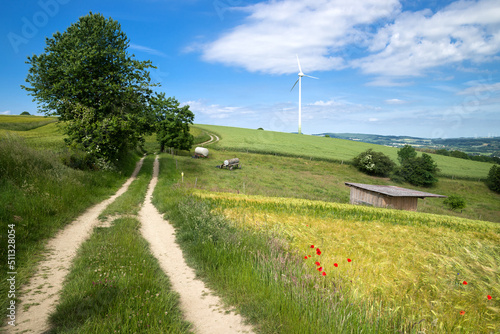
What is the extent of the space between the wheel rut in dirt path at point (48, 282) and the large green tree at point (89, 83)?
15051 millimetres

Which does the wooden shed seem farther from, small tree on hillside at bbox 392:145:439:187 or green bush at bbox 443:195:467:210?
small tree on hillside at bbox 392:145:439:187

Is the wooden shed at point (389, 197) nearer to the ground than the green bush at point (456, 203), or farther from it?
farther from it

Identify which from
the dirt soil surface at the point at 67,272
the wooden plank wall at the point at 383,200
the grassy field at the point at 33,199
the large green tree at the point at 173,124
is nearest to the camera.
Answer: the dirt soil surface at the point at 67,272

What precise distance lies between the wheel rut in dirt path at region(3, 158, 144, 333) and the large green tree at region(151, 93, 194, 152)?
1779 inches

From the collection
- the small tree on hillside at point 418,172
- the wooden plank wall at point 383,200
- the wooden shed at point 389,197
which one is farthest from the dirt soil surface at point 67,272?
the small tree on hillside at point 418,172

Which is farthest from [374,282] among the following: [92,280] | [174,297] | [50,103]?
[50,103]

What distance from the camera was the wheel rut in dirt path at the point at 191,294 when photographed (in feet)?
16.5

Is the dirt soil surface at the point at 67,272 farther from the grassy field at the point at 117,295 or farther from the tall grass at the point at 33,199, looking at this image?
the tall grass at the point at 33,199

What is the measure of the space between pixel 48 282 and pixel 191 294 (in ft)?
12.0

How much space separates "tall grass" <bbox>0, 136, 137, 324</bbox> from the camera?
24.5 feet

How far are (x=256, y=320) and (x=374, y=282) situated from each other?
2862 millimetres

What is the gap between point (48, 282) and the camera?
628 cm

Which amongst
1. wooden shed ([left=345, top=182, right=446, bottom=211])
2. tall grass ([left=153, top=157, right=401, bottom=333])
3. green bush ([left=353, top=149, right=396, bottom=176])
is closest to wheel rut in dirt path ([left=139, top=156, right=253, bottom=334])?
tall grass ([left=153, top=157, right=401, bottom=333])

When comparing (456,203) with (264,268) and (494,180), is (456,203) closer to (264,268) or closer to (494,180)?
(494,180)
